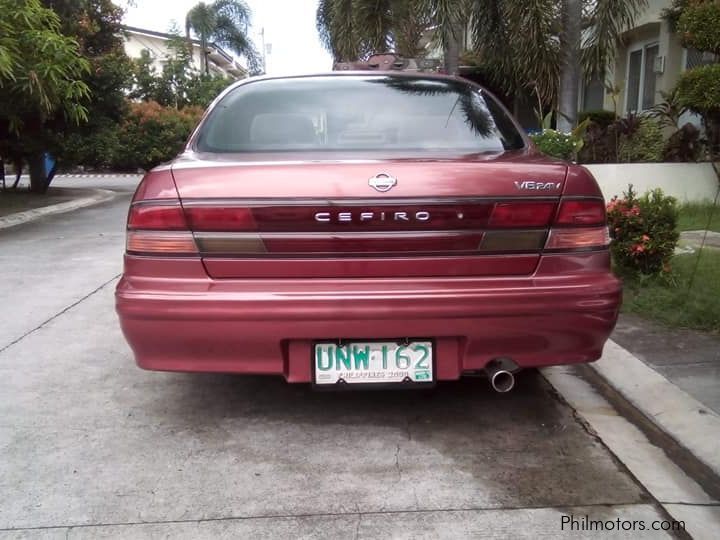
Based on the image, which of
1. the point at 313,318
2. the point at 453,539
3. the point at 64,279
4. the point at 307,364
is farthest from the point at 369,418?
the point at 64,279

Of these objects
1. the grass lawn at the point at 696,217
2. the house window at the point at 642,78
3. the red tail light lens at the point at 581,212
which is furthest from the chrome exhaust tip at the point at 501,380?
the house window at the point at 642,78

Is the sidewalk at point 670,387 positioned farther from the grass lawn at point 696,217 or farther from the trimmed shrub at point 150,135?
the trimmed shrub at point 150,135

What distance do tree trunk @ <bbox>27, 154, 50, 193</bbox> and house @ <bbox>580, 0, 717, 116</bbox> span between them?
1215cm

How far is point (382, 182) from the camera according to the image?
2871 millimetres

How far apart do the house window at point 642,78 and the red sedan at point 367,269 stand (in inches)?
473

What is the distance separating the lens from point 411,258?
9.57 feet

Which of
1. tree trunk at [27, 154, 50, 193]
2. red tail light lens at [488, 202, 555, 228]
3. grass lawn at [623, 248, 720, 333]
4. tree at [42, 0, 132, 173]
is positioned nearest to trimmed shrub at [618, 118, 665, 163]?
grass lawn at [623, 248, 720, 333]

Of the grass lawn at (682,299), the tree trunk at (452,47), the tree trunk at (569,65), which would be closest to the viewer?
the grass lawn at (682,299)

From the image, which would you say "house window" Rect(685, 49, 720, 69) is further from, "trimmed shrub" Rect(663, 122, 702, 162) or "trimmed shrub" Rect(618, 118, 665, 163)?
"trimmed shrub" Rect(663, 122, 702, 162)

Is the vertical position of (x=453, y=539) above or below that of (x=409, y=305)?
below

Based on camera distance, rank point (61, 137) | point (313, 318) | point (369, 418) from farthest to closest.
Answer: point (61, 137) → point (369, 418) → point (313, 318)

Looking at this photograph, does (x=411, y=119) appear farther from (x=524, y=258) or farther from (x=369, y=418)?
(x=369, y=418)

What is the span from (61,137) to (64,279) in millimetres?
9858

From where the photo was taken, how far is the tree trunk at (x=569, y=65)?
10391 millimetres
